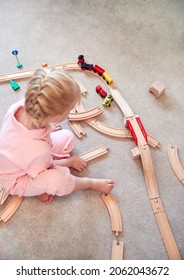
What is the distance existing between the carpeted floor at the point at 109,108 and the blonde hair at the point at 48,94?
1.62 ft

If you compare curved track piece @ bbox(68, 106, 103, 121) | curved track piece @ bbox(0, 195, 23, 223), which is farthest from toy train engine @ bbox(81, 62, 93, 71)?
curved track piece @ bbox(0, 195, 23, 223)

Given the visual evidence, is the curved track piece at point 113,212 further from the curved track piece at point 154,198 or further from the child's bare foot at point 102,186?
the curved track piece at point 154,198

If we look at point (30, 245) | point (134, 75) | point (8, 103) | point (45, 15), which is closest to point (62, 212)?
point (30, 245)

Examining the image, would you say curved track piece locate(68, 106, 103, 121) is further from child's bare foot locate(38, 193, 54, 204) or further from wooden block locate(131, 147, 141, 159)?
child's bare foot locate(38, 193, 54, 204)

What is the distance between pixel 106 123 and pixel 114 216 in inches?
19.2

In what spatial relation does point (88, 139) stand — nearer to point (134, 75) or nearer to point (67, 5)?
point (134, 75)

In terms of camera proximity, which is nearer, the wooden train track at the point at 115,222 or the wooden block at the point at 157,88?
the wooden train track at the point at 115,222

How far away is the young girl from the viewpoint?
0.77m

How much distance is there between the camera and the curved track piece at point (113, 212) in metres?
1.08

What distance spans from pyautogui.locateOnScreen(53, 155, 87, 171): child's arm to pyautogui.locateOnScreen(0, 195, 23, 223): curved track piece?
0.23 metres

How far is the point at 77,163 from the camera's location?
119 cm

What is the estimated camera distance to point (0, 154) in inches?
37.0

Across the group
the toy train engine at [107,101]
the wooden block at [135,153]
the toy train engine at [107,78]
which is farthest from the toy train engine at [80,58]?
the wooden block at [135,153]
